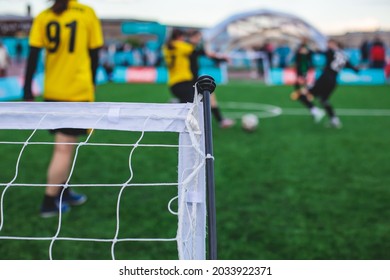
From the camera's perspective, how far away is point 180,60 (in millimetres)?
7539

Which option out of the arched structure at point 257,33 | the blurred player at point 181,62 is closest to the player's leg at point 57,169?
the blurred player at point 181,62

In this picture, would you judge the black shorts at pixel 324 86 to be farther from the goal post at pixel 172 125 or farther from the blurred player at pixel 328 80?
the goal post at pixel 172 125

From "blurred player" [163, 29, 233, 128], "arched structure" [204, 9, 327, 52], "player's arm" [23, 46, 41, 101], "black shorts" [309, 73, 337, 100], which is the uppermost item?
"player's arm" [23, 46, 41, 101]

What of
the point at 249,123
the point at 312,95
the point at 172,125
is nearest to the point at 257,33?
the point at 312,95

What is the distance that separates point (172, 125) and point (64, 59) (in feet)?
7.10

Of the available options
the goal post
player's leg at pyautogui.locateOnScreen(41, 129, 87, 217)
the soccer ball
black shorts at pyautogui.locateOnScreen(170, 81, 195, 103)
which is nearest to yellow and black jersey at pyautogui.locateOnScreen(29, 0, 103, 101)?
player's leg at pyautogui.locateOnScreen(41, 129, 87, 217)

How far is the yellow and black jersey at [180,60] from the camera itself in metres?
7.47

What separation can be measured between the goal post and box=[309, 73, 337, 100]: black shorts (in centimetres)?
736

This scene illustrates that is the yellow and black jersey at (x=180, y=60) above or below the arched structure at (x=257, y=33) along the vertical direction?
above

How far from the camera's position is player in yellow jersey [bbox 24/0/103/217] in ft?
12.1

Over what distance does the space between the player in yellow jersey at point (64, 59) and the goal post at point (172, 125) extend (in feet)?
5.17

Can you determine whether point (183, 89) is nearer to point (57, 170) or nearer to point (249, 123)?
point (249, 123)

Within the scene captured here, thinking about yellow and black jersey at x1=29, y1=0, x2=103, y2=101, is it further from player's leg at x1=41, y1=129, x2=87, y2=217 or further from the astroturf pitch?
the astroturf pitch
